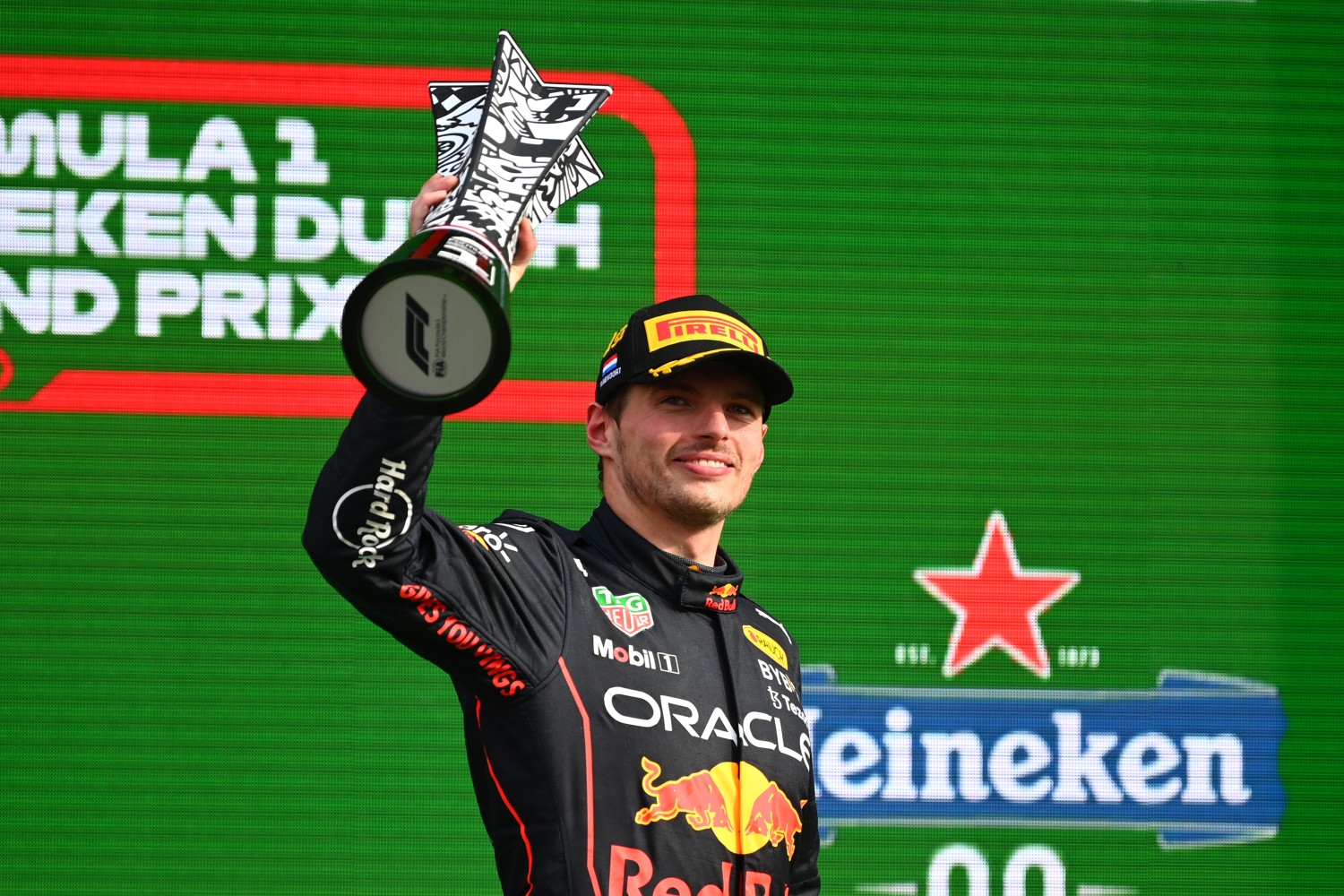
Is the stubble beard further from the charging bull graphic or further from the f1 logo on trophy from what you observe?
the f1 logo on trophy

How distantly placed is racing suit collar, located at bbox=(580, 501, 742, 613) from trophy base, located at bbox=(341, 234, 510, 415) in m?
0.58

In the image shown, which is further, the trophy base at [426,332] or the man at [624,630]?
the man at [624,630]

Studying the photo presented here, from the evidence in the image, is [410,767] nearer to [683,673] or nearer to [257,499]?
[257,499]

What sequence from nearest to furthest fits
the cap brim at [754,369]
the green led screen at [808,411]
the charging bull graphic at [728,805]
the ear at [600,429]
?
the charging bull graphic at [728,805]
the cap brim at [754,369]
the ear at [600,429]
the green led screen at [808,411]

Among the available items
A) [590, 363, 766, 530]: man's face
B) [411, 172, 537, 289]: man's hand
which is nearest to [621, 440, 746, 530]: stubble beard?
[590, 363, 766, 530]: man's face

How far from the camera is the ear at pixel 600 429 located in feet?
5.74

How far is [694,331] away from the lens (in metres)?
1.68

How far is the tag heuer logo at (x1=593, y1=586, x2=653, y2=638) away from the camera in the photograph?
160 cm

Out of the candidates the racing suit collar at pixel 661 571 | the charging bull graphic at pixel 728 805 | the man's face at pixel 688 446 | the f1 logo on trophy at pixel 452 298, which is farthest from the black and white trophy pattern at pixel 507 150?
the charging bull graphic at pixel 728 805

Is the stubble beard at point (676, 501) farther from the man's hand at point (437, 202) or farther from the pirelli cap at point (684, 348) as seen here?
the man's hand at point (437, 202)

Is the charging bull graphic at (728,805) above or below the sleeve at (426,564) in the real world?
below

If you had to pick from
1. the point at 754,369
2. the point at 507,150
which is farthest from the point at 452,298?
the point at 754,369

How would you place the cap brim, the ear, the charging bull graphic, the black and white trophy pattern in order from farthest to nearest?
the ear, the cap brim, the charging bull graphic, the black and white trophy pattern

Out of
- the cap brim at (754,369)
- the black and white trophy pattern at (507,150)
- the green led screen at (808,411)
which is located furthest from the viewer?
the green led screen at (808,411)
